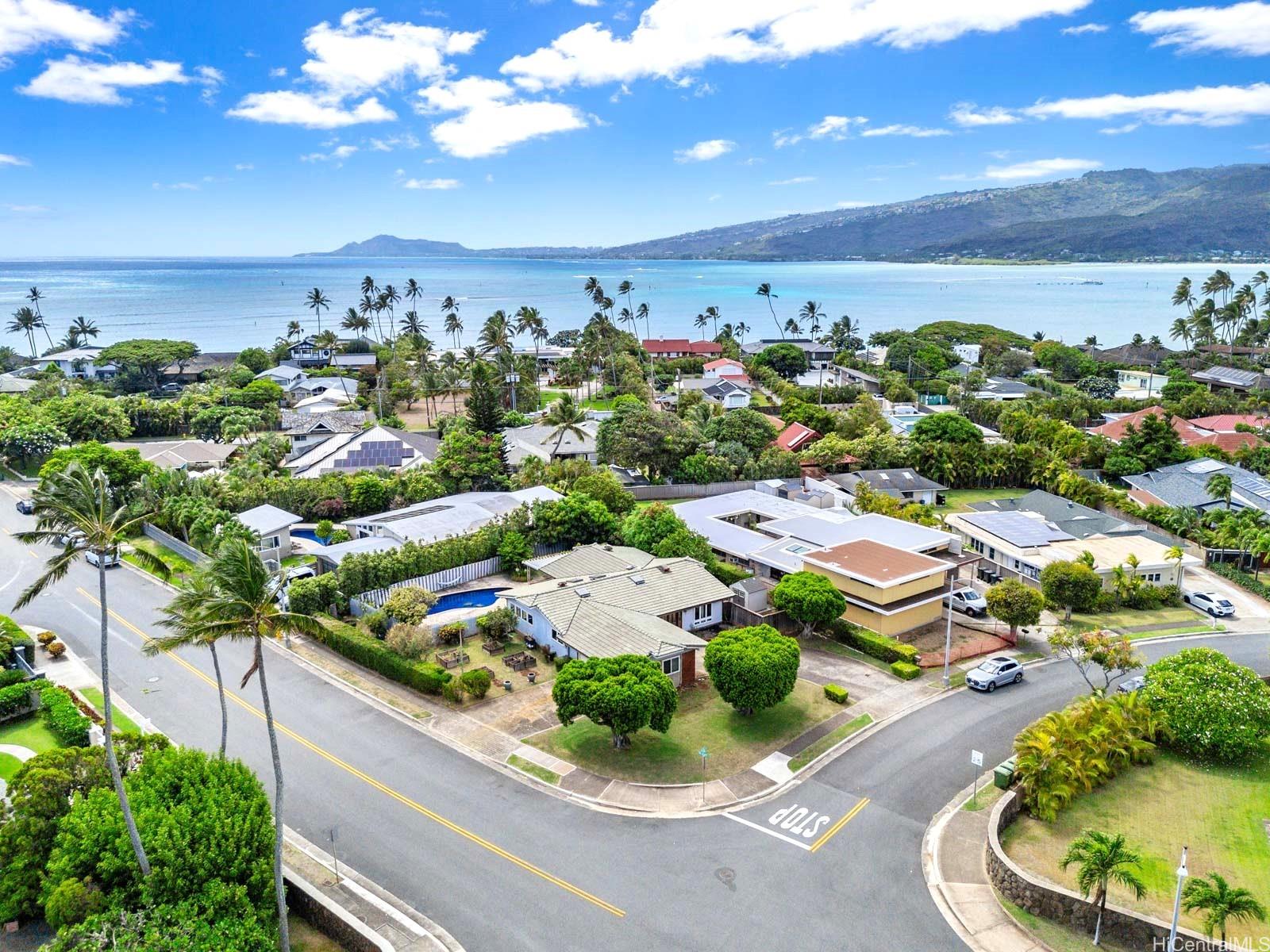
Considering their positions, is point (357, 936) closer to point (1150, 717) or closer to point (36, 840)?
point (36, 840)

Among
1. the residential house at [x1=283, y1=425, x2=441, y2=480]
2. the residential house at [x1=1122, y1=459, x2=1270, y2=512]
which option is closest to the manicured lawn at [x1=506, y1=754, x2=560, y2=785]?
the residential house at [x1=283, y1=425, x2=441, y2=480]

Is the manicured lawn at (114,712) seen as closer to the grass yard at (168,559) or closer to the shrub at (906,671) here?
the grass yard at (168,559)

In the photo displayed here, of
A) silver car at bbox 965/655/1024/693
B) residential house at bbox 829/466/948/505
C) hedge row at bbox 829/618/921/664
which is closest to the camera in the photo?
silver car at bbox 965/655/1024/693

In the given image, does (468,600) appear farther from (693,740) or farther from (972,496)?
(972,496)

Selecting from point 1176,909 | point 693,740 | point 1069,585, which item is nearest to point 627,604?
point 693,740

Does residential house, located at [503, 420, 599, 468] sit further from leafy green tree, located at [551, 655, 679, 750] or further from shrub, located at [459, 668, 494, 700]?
leafy green tree, located at [551, 655, 679, 750]

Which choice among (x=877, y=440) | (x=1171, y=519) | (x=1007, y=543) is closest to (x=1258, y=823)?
(x=1007, y=543)
